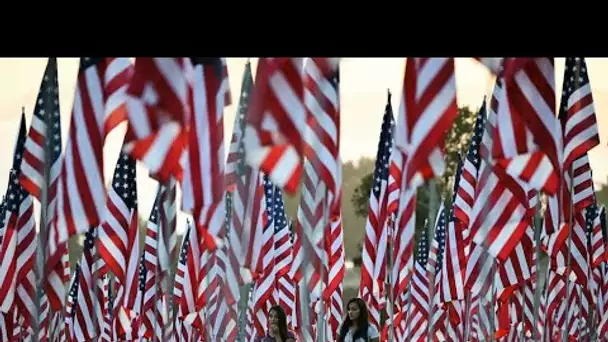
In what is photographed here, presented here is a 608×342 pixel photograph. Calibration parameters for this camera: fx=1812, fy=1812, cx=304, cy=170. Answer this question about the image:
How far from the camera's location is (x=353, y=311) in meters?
19.3

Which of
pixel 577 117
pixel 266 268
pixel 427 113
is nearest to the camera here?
pixel 427 113

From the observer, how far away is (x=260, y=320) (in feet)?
111

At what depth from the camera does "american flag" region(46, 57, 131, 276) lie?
1819 centimetres

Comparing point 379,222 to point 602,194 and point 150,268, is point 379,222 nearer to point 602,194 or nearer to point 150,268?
point 150,268

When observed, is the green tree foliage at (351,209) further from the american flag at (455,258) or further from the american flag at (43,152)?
the american flag at (43,152)

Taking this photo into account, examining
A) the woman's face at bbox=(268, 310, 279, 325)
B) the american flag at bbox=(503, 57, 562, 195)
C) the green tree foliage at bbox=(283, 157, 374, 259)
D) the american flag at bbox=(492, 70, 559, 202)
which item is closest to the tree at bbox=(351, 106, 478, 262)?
the green tree foliage at bbox=(283, 157, 374, 259)

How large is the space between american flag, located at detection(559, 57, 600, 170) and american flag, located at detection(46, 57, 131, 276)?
544 centimetres

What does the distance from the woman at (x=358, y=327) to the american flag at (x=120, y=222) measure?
6534 mm

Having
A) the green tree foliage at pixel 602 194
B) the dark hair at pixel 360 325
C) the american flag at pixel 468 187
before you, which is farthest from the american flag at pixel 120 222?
the green tree foliage at pixel 602 194

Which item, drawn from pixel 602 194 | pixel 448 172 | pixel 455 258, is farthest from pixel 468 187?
pixel 602 194

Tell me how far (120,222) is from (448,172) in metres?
43.8

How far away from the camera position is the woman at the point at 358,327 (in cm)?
1920

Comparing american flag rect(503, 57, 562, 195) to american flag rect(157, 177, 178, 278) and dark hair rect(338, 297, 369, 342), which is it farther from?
american flag rect(157, 177, 178, 278)
